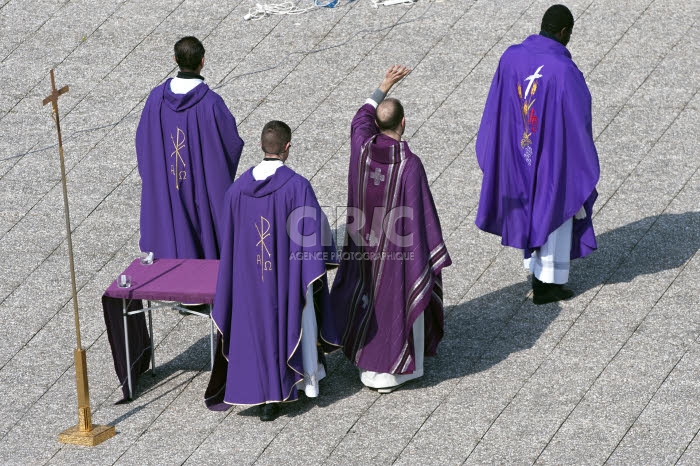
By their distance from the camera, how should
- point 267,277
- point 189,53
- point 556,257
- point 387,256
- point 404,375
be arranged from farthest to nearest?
point 556,257 → point 189,53 → point 404,375 → point 387,256 → point 267,277

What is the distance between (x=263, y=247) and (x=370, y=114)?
1.08 m

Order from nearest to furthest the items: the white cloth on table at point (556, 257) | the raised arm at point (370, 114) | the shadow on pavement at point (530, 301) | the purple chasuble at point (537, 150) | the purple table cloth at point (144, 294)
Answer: the purple table cloth at point (144, 294) < the raised arm at point (370, 114) < the shadow on pavement at point (530, 301) < the purple chasuble at point (537, 150) < the white cloth on table at point (556, 257)

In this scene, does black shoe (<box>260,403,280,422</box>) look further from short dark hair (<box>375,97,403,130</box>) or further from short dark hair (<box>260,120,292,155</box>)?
short dark hair (<box>375,97,403,130</box>)

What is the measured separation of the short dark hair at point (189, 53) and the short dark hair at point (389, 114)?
1.47m

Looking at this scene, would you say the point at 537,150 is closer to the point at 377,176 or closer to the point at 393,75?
the point at 393,75

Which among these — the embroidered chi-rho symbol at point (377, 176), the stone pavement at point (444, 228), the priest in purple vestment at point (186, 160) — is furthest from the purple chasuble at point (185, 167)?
the embroidered chi-rho symbol at point (377, 176)

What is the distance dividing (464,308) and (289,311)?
5.55 ft

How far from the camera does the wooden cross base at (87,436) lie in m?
A: 7.59


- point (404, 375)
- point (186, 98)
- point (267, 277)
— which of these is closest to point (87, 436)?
point (267, 277)

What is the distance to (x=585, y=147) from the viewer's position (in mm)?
8820

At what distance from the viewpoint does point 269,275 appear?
25.1 ft

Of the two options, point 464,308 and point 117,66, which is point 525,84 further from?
point 117,66

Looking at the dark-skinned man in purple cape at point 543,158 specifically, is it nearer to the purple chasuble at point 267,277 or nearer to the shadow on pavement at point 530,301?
the shadow on pavement at point 530,301

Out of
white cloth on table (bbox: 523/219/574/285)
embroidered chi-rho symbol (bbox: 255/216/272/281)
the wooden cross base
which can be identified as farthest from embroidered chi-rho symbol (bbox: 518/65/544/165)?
the wooden cross base
